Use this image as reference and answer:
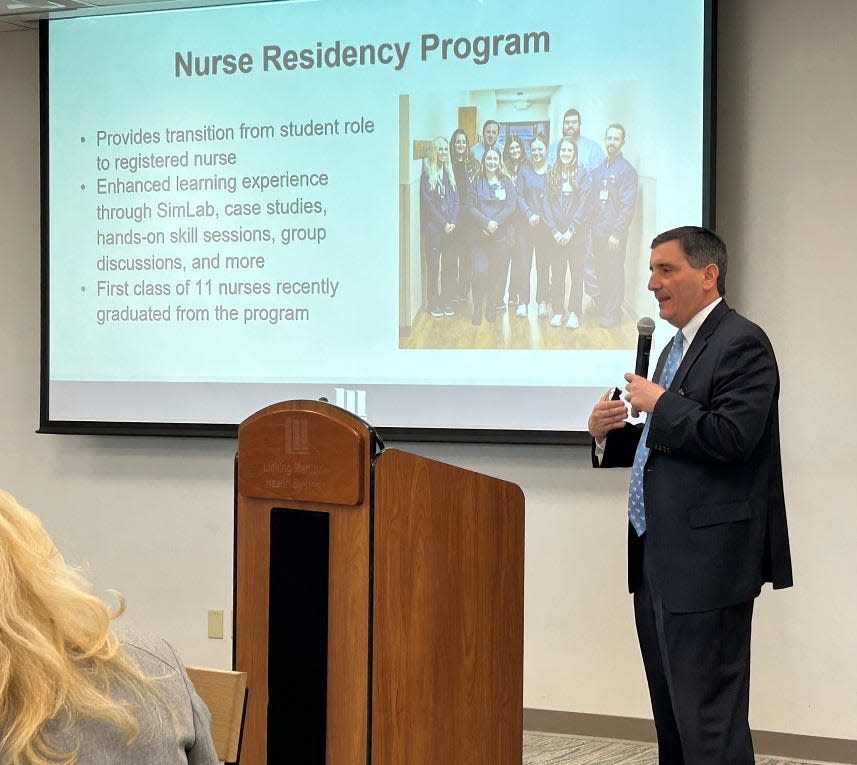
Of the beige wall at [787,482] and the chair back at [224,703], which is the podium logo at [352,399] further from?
→ the chair back at [224,703]

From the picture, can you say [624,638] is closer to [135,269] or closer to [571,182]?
[571,182]

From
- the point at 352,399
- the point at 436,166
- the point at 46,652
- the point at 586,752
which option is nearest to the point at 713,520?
the point at 586,752

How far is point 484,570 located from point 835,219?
2.01 metres

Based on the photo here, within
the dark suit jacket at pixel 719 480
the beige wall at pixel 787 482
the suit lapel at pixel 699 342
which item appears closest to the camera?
the dark suit jacket at pixel 719 480

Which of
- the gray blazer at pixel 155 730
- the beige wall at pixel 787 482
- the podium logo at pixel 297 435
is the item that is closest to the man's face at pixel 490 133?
the beige wall at pixel 787 482

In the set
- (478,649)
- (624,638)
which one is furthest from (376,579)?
(624,638)

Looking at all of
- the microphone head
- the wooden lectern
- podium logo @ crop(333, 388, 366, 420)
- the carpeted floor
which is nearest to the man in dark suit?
the microphone head

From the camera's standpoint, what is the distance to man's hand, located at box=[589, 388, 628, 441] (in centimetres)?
301

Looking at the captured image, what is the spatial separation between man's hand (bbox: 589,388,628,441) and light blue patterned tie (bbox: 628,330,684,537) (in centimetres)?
7

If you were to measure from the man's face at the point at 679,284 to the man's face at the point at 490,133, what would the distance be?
128 cm

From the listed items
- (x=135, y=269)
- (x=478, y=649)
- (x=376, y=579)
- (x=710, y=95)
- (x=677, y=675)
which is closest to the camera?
(x=376, y=579)

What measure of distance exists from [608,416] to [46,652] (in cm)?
216

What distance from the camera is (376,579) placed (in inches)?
85.4

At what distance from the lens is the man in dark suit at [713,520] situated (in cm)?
280
